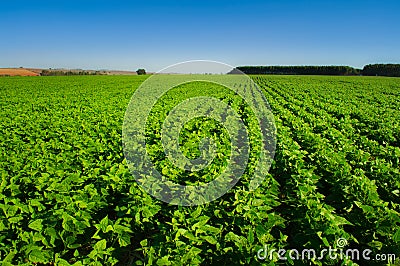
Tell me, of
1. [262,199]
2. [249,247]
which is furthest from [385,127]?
[249,247]

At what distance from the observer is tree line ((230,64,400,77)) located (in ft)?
265

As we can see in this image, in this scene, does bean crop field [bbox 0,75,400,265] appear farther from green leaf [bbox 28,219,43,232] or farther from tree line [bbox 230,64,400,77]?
tree line [bbox 230,64,400,77]

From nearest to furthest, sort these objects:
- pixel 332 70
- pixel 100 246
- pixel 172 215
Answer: pixel 100 246
pixel 172 215
pixel 332 70

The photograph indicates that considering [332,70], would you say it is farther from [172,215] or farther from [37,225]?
[37,225]

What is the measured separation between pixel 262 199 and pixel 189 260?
1.38 meters

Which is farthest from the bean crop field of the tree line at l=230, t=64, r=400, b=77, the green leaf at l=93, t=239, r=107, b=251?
the tree line at l=230, t=64, r=400, b=77

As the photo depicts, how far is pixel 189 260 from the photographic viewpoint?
102 inches

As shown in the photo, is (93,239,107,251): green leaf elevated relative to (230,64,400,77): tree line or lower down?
lower down

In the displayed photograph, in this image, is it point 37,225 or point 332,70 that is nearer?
point 37,225

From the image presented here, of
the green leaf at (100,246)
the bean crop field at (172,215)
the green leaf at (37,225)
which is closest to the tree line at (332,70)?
the bean crop field at (172,215)

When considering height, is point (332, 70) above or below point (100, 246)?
above

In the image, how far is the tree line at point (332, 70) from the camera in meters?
80.7

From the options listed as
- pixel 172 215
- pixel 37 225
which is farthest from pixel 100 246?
pixel 172 215

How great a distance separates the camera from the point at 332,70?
91.4 m
